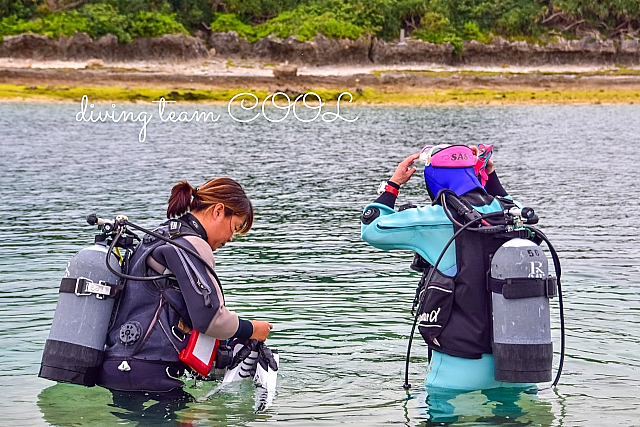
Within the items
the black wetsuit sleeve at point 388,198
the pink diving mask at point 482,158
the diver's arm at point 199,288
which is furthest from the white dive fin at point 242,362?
the pink diving mask at point 482,158

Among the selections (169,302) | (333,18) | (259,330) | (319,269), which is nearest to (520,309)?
(259,330)

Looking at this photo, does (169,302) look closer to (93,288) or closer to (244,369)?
(93,288)

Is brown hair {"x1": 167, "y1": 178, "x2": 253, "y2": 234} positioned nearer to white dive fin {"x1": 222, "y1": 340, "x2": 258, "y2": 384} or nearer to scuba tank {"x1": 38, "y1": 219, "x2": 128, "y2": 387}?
scuba tank {"x1": 38, "y1": 219, "x2": 128, "y2": 387}

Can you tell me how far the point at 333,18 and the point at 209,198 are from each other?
72251 mm

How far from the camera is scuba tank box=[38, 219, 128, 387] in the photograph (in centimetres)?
626

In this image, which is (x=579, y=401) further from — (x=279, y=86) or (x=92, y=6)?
(x=92, y=6)

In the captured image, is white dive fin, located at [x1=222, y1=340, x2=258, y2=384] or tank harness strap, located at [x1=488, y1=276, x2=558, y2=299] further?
white dive fin, located at [x1=222, y1=340, x2=258, y2=384]

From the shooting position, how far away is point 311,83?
64562 millimetres

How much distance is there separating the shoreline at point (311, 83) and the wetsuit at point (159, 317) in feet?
166

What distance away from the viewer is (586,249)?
14.2 metres

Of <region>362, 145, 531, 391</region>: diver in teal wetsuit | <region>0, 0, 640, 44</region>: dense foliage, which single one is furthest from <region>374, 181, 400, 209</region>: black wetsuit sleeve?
<region>0, 0, 640, 44</region>: dense foliage

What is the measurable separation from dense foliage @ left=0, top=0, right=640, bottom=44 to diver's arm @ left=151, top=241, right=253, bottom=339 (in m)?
64.7

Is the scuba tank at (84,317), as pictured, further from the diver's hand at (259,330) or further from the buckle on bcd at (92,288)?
the diver's hand at (259,330)

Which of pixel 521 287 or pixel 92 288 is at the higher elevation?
pixel 521 287
